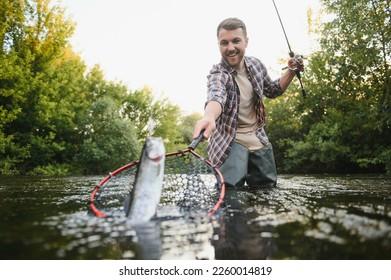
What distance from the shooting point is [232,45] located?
183 inches

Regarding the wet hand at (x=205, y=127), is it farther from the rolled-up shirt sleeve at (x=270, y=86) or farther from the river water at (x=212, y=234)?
the rolled-up shirt sleeve at (x=270, y=86)

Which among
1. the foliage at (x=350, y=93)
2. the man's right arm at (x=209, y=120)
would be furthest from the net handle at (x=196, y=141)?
the foliage at (x=350, y=93)

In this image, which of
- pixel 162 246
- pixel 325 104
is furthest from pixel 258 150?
pixel 325 104

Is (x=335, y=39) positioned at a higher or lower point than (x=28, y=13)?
lower

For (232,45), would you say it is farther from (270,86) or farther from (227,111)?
(270,86)

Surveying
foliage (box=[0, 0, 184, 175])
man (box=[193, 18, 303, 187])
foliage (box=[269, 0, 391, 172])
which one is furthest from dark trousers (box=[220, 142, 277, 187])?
foliage (box=[0, 0, 184, 175])

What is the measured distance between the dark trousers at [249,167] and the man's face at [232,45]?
1043mm

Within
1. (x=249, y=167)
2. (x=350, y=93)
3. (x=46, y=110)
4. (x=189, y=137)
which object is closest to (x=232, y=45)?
(x=249, y=167)

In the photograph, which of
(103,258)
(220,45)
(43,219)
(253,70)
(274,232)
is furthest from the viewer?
(253,70)

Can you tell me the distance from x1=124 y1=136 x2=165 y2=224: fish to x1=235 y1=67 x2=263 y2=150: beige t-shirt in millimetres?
2280

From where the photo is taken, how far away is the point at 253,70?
511cm

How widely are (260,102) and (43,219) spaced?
306 cm
